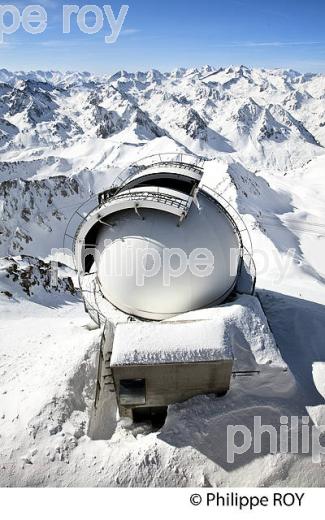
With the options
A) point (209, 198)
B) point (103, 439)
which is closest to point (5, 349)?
point (103, 439)

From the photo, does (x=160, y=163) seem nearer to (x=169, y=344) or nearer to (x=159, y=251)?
Result: (x=159, y=251)

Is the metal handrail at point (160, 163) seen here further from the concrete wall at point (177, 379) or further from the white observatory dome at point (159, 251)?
the concrete wall at point (177, 379)

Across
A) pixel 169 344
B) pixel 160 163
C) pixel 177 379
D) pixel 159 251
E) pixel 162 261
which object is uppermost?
pixel 160 163

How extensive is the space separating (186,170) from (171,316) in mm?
7503

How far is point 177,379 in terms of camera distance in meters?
14.0

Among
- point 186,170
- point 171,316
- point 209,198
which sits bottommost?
point 171,316

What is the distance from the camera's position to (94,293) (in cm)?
→ 1792

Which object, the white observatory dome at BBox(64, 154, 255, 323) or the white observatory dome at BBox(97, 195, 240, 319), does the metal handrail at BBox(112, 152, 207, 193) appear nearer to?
the white observatory dome at BBox(64, 154, 255, 323)

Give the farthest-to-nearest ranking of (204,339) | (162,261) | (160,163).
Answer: (160,163) < (162,261) < (204,339)

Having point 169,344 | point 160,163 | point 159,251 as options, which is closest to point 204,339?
point 169,344

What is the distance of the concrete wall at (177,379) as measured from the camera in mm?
13570

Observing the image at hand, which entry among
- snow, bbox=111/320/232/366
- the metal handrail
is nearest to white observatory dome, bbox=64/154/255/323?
snow, bbox=111/320/232/366

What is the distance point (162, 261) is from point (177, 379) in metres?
4.72

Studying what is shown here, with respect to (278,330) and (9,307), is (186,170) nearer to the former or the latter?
(278,330)
